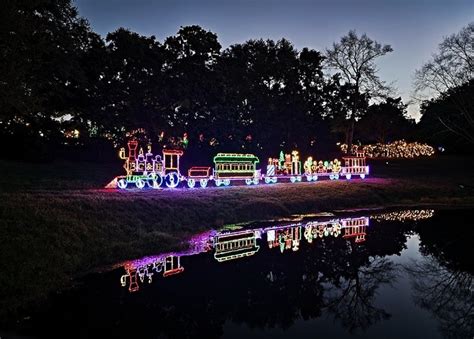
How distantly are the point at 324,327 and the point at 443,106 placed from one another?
32766 mm

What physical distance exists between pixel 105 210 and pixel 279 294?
7241 mm

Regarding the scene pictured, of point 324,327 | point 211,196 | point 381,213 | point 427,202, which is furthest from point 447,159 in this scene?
point 324,327

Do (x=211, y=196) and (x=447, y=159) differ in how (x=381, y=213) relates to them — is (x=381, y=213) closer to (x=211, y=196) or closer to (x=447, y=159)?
(x=211, y=196)

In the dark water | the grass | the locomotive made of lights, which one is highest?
the locomotive made of lights

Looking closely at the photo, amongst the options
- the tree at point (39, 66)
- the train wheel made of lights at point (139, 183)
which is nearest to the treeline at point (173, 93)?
the tree at point (39, 66)

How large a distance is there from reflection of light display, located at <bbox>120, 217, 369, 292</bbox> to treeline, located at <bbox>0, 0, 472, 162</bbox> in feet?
34.6

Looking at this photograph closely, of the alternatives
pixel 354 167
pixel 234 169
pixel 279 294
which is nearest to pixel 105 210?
pixel 279 294

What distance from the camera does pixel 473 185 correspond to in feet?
99.1

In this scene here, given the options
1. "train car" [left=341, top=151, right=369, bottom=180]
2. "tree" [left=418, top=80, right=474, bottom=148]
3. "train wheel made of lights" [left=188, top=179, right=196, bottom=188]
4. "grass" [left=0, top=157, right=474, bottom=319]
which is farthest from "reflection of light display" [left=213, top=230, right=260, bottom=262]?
"tree" [left=418, top=80, right=474, bottom=148]

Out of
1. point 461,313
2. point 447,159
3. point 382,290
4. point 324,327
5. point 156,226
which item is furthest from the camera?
point 447,159

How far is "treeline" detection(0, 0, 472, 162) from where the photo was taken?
2411 centimetres

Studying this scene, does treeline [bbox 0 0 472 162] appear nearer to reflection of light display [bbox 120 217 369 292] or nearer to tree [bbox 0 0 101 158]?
tree [bbox 0 0 101 158]

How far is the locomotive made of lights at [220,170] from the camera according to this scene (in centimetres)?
1766

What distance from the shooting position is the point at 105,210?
12.8 meters
